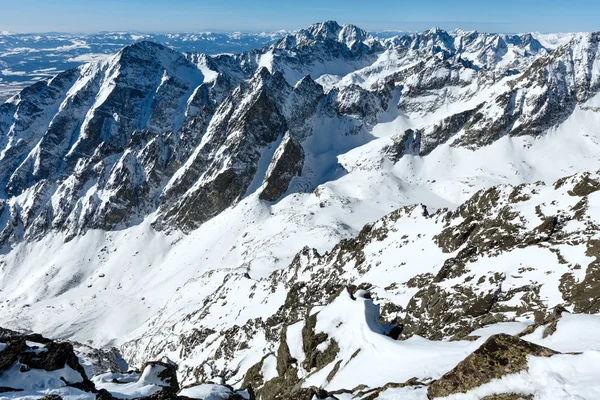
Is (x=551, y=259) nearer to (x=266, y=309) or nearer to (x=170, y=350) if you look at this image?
(x=266, y=309)

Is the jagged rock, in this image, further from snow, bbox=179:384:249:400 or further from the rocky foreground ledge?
snow, bbox=179:384:249:400

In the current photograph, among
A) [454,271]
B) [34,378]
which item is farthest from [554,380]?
[454,271]

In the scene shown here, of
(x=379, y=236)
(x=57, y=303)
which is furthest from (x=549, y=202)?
(x=57, y=303)

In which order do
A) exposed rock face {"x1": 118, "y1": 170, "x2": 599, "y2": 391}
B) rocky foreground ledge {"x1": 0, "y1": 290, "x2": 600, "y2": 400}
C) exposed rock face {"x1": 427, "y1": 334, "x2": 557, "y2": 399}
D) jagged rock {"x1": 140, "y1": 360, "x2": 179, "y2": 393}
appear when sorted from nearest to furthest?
rocky foreground ledge {"x1": 0, "y1": 290, "x2": 600, "y2": 400} < exposed rock face {"x1": 427, "y1": 334, "x2": 557, "y2": 399} < jagged rock {"x1": 140, "y1": 360, "x2": 179, "y2": 393} < exposed rock face {"x1": 118, "y1": 170, "x2": 599, "y2": 391}

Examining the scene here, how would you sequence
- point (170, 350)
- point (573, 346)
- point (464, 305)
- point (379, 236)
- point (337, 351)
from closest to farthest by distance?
point (573, 346) → point (337, 351) → point (464, 305) → point (379, 236) → point (170, 350)

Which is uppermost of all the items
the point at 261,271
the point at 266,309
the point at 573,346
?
the point at 573,346

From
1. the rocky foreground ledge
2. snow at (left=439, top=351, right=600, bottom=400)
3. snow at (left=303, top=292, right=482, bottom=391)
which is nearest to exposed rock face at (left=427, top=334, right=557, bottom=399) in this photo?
the rocky foreground ledge

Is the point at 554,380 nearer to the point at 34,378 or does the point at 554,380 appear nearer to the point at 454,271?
the point at 34,378
